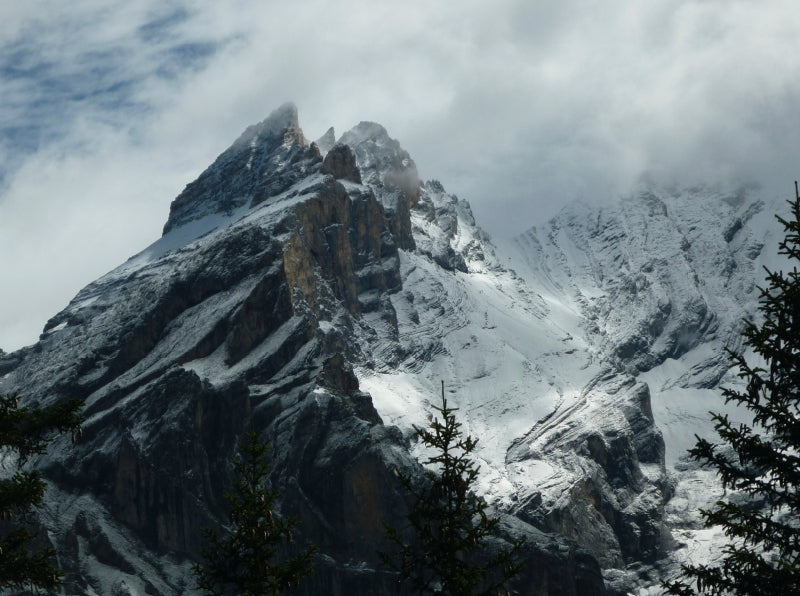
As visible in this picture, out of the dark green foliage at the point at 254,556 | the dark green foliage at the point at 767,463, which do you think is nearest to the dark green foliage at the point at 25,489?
the dark green foliage at the point at 254,556

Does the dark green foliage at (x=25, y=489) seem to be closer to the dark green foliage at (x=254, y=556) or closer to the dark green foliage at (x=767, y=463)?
the dark green foliage at (x=254, y=556)

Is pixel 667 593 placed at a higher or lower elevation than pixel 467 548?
lower

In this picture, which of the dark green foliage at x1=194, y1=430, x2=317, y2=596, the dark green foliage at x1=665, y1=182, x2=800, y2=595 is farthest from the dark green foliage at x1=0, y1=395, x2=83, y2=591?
the dark green foliage at x1=665, y1=182, x2=800, y2=595

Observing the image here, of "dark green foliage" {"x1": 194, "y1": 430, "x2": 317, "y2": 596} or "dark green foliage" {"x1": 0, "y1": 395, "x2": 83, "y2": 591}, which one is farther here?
"dark green foliage" {"x1": 194, "y1": 430, "x2": 317, "y2": 596}

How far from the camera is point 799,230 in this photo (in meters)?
39.5

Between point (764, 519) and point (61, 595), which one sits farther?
point (61, 595)

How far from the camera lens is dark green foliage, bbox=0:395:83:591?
1646 inches

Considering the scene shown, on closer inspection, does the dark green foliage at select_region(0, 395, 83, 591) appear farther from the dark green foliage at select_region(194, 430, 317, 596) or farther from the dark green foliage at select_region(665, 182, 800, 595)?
the dark green foliage at select_region(665, 182, 800, 595)

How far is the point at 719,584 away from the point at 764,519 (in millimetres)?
2041

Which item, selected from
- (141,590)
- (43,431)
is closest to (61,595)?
(141,590)

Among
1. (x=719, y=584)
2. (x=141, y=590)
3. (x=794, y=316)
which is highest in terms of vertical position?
(x=141, y=590)

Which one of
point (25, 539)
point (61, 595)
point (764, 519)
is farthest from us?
point (61, 595)

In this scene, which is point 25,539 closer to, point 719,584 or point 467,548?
point 467,548

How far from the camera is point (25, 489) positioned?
42.0m
